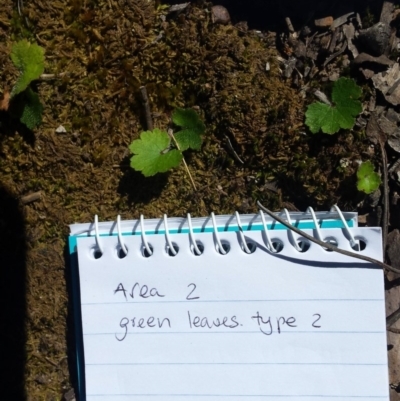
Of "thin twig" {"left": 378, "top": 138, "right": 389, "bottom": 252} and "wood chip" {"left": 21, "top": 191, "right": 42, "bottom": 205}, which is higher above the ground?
"wood chip" {"left": 21, "top": 191, "right": 42, "bottom": 205}

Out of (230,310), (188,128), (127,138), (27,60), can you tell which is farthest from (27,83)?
(230,310)

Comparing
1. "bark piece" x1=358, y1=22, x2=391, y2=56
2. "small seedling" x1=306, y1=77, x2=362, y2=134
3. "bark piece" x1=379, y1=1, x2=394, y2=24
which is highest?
"bark piece" x1=379, y1=1, x2=394, y2=24

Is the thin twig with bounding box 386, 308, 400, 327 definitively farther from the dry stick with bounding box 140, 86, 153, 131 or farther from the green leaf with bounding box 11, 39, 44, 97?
the green leaf with bounding box 11, 39, 44, 97

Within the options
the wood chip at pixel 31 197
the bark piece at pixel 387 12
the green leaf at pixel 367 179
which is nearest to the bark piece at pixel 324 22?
the bark piece at pixel 387 12

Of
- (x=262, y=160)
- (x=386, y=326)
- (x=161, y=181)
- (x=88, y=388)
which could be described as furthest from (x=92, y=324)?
(x=386, y=326)

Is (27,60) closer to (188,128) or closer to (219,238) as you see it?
(188,128)

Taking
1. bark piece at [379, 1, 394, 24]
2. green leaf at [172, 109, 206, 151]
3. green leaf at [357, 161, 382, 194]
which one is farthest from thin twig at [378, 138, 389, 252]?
green leaf at [172, 109, 206, 151]

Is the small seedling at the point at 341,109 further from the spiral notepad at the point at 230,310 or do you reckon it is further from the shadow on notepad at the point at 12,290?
the shadow on notepad at the point at 12,290
